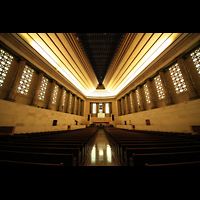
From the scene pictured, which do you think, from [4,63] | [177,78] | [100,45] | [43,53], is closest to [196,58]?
[177,78]

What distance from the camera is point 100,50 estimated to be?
1202cm

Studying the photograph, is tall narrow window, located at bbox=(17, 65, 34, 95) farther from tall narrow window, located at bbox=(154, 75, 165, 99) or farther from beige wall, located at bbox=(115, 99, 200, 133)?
tall narrow window, located at bbox=(154, 75, 165, 99)

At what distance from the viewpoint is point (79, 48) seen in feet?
30.7

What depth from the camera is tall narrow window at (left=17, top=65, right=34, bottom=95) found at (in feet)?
26.7

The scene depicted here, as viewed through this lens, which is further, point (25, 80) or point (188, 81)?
point (25, 80)

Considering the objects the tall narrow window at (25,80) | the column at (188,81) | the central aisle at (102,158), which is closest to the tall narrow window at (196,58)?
the column at (188,81)

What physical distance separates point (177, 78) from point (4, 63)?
53.2 feet

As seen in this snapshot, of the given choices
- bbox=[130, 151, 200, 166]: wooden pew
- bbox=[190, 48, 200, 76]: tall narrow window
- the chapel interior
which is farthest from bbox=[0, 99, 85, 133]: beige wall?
bbox=[190, 48, 200, 76]: tall narrow window

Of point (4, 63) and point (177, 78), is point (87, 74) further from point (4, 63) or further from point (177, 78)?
point (177, 78)

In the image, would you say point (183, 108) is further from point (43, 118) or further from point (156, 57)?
point (43, 118)
